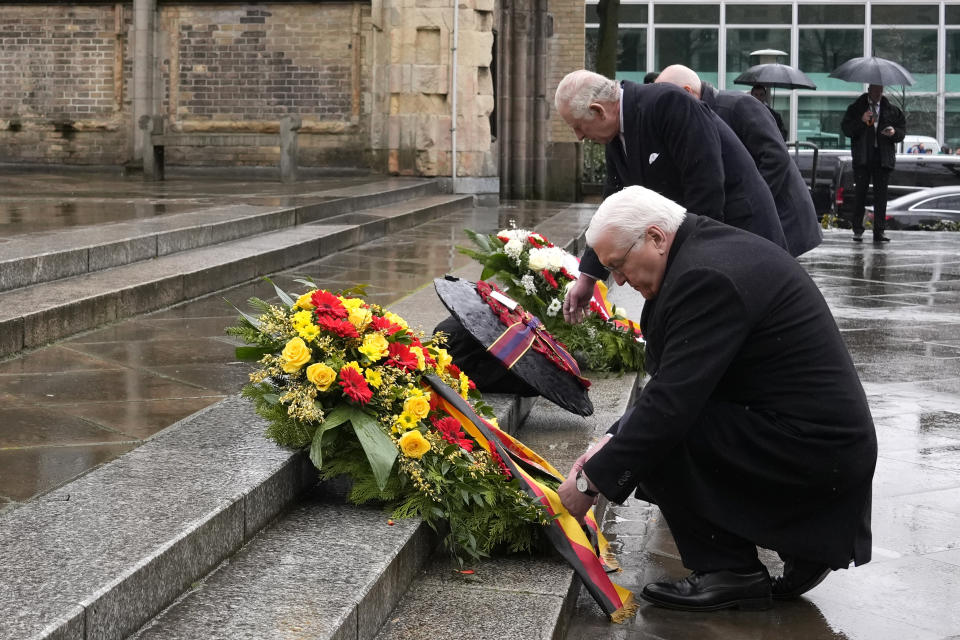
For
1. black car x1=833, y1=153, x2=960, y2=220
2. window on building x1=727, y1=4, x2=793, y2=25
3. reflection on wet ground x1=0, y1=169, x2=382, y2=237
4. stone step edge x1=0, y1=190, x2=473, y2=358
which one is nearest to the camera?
stone step edge x1=0, y1=190, x2=473, y2=358

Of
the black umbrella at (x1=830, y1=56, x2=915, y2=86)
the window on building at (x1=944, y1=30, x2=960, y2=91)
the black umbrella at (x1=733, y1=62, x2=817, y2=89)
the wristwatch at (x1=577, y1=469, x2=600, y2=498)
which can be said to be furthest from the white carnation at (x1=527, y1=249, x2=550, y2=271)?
the window on building at (x1=944, y1=30, x2=960, y2=91)

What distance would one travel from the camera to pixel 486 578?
3.73 meters

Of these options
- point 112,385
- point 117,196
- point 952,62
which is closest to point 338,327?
point 112,385

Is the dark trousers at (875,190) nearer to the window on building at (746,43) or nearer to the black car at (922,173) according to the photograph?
the black car at (922,173)

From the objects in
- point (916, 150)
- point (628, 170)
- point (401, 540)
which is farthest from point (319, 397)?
point (916, 150)

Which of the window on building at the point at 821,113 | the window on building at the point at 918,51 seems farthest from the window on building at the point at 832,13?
the window on building at the point at 821,113

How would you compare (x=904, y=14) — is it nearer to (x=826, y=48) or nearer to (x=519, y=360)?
(x=826, y=48)

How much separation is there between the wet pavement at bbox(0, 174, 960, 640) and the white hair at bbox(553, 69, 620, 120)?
59.9 inches

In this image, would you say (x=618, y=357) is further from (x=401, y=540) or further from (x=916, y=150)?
(x=916, y=150)

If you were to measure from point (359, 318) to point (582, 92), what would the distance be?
57.5 inches

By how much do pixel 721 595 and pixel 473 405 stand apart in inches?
42.3

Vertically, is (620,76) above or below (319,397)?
A: above

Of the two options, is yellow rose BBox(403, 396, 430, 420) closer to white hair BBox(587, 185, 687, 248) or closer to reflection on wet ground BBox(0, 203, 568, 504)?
white hair BBox(587, 185, 687, 248)

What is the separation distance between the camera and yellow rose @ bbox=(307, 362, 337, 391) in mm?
Answer: 3777
